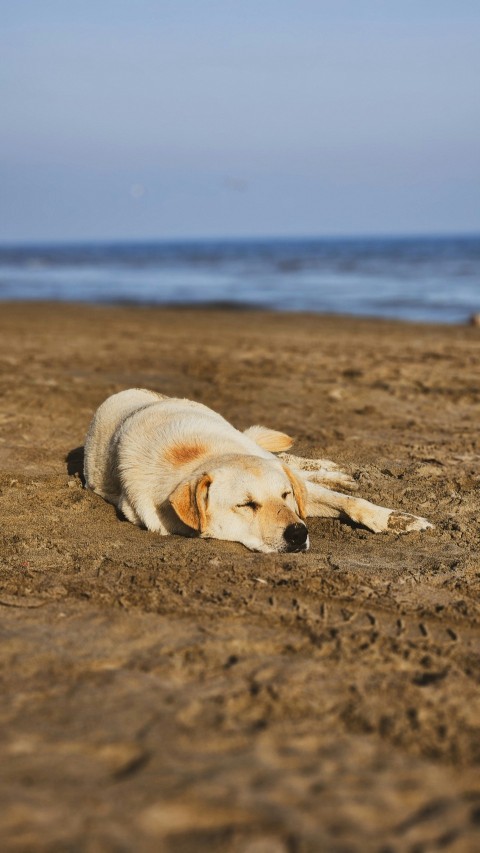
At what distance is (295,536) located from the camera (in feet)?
16.4

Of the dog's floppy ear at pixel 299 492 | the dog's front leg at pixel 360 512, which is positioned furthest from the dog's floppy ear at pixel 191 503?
the dog's front leg at pixel 360 512

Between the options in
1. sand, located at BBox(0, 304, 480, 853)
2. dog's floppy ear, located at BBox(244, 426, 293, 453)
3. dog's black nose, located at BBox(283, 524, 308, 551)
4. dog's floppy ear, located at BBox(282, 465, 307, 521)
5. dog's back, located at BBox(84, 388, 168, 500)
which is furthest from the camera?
dog's floppy ear, located at BBox(244, 426, 293, 453)

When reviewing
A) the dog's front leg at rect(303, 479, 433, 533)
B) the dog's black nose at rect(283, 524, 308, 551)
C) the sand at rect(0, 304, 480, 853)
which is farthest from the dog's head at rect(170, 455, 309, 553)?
the dog's front leg at rect(303, 479, 433, 533)

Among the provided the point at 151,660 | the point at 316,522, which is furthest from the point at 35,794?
the point at 316,522

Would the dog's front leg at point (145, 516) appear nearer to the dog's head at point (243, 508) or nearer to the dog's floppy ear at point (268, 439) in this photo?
the dog's head at point (243, 508)

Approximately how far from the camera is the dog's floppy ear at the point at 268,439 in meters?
6.60

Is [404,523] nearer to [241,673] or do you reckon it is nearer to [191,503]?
[191,503]

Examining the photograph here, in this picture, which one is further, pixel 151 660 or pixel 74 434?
pixel 74 434

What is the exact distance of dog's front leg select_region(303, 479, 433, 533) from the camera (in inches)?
216

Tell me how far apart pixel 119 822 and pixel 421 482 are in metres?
4.40

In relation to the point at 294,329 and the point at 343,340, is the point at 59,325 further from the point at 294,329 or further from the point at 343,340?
the point at 343,340

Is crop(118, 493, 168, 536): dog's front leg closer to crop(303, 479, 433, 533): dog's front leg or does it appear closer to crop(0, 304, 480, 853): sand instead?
crop(0, 304, 480, 853): sand

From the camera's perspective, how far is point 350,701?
325cm

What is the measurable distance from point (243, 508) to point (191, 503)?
0.31m
